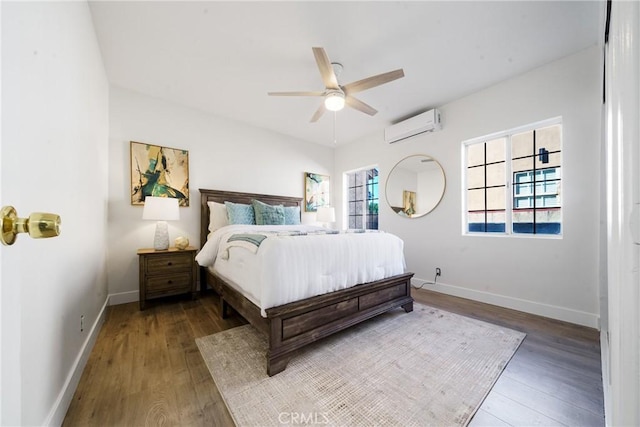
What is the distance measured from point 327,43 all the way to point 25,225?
8.21 feet

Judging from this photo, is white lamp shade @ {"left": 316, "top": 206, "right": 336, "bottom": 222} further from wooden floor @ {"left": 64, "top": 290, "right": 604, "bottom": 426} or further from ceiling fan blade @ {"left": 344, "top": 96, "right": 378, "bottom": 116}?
wooden floor @ {"left": 64, "top": 290, "right": 604, "bottom": 426}

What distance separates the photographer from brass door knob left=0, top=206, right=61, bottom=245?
40cm

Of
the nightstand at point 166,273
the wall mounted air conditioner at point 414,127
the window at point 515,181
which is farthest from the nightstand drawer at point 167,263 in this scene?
the window at point 515,181

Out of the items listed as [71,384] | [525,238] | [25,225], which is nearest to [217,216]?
[71,384]

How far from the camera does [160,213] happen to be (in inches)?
109

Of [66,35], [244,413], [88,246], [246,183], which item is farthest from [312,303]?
[246,183]

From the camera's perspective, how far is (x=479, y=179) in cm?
317

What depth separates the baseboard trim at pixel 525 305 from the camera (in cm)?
227

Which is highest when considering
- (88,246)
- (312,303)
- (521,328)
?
(88,246)

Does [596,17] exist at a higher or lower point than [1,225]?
higher

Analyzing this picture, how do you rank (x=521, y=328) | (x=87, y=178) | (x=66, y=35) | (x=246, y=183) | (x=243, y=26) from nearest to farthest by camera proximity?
(x=66, y=35) < (x=87, y=178) < (x=243, y=26) < (x=521, y=328) < (x=246, y=183)

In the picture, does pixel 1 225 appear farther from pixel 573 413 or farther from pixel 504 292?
pixel 504 292

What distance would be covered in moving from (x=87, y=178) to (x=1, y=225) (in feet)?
6.66

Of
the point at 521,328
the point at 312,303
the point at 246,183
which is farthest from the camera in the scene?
the point at 246,183
